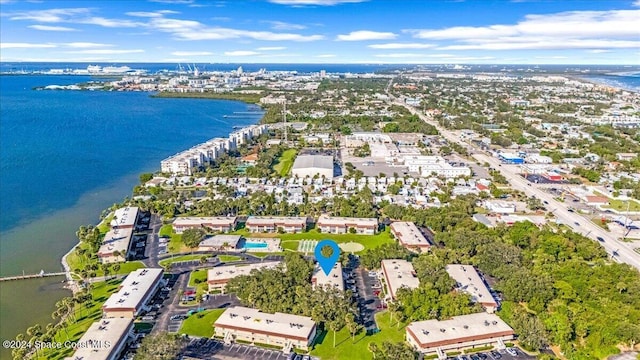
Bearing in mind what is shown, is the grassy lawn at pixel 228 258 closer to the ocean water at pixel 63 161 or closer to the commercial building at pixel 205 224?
the commercial building at pixel 205 224

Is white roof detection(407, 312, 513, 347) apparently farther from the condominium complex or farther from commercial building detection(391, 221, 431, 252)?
the condominium complex

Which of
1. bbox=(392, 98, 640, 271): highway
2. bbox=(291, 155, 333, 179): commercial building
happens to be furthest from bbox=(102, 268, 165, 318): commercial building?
bbox=(392, 98, 640, 271): highway

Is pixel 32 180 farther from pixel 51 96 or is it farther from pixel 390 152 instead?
pixel 51 96

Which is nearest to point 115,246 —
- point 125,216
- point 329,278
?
point 125,216

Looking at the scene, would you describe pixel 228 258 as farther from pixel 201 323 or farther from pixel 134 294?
pixel 201 323

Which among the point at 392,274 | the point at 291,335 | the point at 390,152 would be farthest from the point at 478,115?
the point at 291,335

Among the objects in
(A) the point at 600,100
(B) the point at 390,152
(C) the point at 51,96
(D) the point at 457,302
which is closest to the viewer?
(D) the point at 457,302
